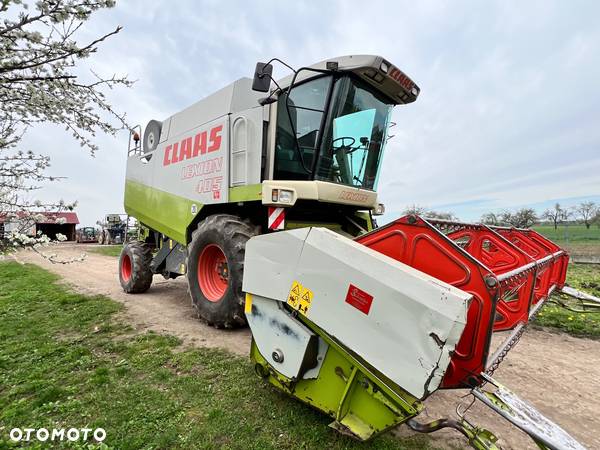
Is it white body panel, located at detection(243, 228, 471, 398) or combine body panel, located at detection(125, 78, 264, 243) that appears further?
combine body panel, located at detection(125, 78, 264, 243)

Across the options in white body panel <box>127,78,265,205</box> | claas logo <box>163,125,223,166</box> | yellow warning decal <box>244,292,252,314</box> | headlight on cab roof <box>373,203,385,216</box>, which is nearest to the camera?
yellow warning decal <box>244,292,252,314</box>

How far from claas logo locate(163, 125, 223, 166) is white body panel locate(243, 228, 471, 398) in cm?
281

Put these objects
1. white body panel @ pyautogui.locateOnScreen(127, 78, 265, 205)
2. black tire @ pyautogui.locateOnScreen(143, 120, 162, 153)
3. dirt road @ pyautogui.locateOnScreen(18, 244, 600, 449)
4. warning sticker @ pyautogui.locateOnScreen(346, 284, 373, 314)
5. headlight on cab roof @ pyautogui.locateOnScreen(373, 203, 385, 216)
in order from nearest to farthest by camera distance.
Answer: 1. warning sticker @ pyautogui.locateOnScreen(346, 284, 373, 314)
2. dirt road @ pyautogui.locateOnScreen(18, 244, 600, 449)
3. white body panel @ pyautogui.locateOnScreen(127, 78, 265, 205)
4. headlight on cab roof @ pyautogui.locateOnScreen(373, 203, 385, 216)
5. black tire @ pyautogui.locateOnScreen(143, 120, 162, 153)

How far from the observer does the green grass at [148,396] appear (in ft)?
6.97

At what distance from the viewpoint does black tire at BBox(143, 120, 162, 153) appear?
250 inches

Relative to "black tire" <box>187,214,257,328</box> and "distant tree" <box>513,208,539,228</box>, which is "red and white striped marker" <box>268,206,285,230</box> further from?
"distant tree" <box>513,208,539,228</box>

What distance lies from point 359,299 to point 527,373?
272 centimetres

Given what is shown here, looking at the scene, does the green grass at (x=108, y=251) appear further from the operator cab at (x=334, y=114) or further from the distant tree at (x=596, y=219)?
the distant tree at (x=596, y=219)

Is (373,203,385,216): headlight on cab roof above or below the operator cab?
below

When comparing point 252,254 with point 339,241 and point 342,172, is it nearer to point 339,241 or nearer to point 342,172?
point 339,241

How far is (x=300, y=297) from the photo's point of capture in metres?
2.16

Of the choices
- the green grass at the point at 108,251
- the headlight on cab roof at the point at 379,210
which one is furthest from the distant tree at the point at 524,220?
the green grass at the point at 108,251

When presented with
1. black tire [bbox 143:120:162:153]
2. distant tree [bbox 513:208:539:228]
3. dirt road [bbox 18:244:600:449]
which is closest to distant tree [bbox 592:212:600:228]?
distant tree [bbox 513:208:539:228]

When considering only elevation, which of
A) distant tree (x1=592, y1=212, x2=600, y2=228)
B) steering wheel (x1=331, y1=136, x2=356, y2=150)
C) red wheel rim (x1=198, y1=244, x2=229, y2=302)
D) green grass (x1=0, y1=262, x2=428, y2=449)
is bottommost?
green grass (x1=0, y1=262, x2=428, y2=449)
